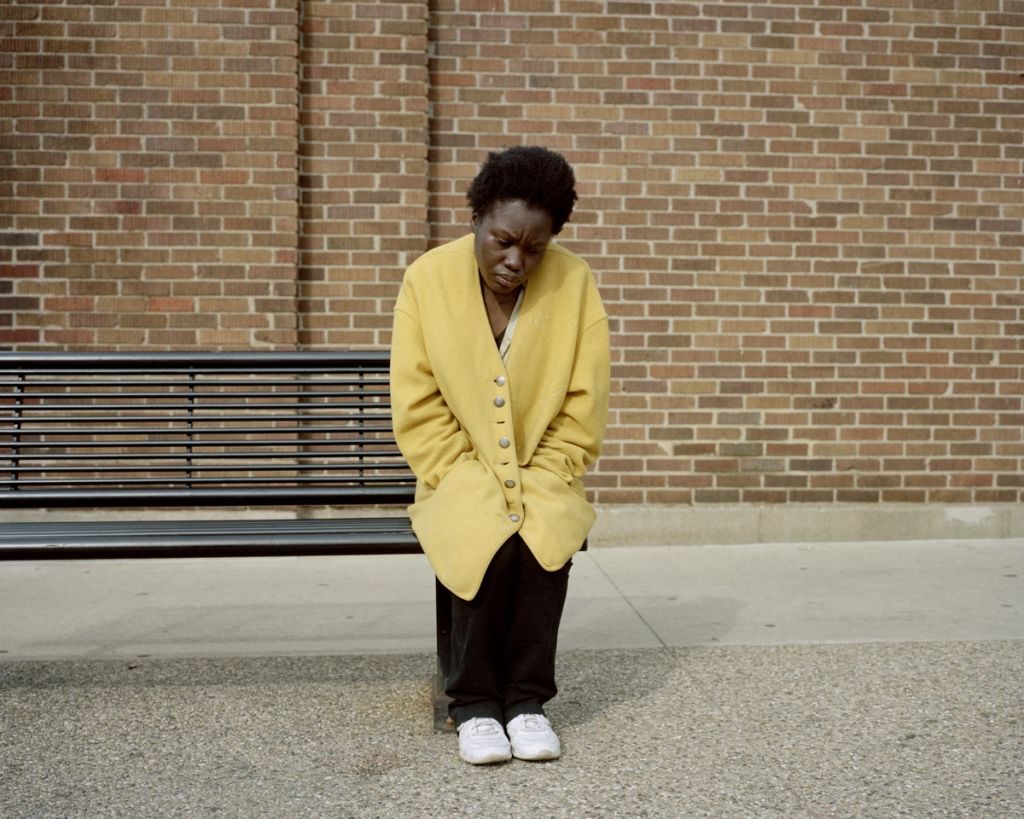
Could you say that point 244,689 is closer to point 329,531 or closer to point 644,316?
point 329,531

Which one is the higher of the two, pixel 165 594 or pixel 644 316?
pixel 644 316

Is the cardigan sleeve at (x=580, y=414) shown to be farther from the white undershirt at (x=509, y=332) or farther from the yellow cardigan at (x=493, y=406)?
the white undershirt at (x=509, y=332)

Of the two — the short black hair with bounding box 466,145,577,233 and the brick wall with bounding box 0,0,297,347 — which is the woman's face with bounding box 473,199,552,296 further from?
the brick wall with bounding box 0,0,297,347

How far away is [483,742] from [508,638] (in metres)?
0.27

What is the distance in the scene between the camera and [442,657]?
2994mm

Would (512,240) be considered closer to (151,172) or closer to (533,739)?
(533,739)

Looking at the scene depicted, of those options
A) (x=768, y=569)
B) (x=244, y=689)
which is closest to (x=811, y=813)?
(x=244, y=689)

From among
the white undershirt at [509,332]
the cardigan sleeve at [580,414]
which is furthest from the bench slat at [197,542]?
the white undershirt at [509,332]

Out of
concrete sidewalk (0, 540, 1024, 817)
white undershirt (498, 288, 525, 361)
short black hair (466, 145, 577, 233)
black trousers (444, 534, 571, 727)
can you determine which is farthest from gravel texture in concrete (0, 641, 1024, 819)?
short black hair (466, 145, 577, 233)

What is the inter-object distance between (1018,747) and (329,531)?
1913mm

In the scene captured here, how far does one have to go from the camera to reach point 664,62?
575 cm

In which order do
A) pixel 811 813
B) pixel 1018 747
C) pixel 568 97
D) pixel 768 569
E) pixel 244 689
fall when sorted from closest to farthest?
pixel 811 813, pixel 1018 747, pixel 244 689, pixel 768 569, pixel 568 97

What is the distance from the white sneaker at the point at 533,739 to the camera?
2.69m

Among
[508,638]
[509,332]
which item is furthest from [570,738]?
[509,332]
